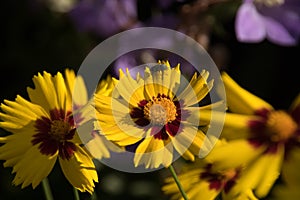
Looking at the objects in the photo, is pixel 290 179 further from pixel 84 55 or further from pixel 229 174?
pixel 84 55

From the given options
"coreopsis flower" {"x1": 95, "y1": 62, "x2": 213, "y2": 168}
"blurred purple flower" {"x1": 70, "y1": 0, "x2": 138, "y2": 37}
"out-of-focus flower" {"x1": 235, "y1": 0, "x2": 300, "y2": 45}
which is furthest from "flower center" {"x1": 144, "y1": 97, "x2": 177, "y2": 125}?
"blurred purple flower" {"x1": 70, "y1": 0, "x2": 138, "y2": 37}

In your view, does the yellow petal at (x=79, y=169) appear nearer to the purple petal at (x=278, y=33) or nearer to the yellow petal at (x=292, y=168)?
the yellow petal at (x=292, y=168)

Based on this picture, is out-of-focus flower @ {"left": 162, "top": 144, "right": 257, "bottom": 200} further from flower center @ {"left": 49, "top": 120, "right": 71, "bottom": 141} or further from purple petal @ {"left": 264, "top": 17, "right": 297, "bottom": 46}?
purple petal @ {"left": 264, "top": 17, "right": 297, "bottom": 46}

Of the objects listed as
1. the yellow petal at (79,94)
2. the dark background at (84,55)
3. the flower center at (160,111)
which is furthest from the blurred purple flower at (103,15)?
the flower center at (160,111)

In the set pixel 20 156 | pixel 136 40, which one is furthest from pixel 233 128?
pixel 136 40

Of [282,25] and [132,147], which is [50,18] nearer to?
[282,25]

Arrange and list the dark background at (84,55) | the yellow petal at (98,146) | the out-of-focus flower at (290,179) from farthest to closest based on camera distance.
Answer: the dark background at (84,55) < the yellow petal at (98,146) < the out-of-focus flower at (290,179)
